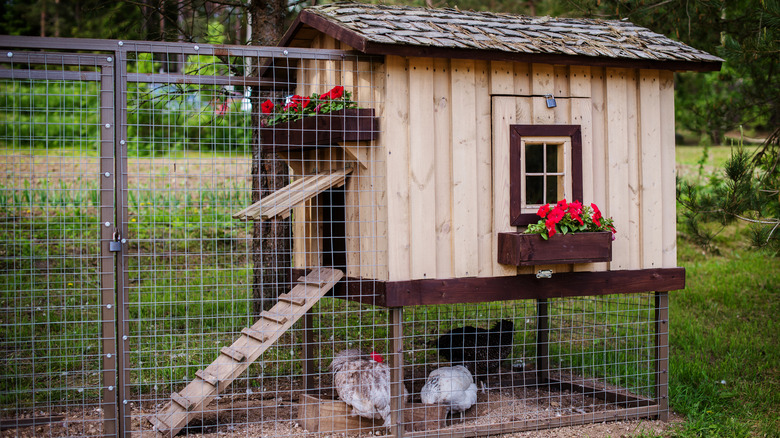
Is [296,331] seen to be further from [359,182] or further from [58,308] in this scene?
[359,182]

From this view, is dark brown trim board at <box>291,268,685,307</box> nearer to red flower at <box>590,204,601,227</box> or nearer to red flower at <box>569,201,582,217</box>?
red flower at <box>590,204,601,227</box>

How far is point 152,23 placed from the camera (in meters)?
7.51

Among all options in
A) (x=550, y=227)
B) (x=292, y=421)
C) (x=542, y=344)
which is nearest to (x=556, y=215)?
(x=550, y=227)

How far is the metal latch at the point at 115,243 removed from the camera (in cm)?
448

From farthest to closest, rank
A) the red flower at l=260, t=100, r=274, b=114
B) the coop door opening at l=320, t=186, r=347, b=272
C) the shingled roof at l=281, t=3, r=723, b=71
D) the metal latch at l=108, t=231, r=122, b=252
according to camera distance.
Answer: the coop door opening at l=320, t=186, r=347, b=272, the red flower at l=260, t=100, r=274, b=114, the shingled roof at l=281, t=3, r=723, b=71, the metal latch at l=108, t=231, r=122, b=252

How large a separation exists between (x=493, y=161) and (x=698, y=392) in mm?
3255

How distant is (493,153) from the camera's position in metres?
5.29

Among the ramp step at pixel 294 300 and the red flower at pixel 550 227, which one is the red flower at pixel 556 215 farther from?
the ramp step at pixel 294 300

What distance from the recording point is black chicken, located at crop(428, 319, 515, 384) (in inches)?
253

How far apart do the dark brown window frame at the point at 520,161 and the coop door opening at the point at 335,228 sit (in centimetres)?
141

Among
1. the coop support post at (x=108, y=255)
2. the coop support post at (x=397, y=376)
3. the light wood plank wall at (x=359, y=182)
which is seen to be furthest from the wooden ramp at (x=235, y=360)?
the coop support post at (x=397, y=376)

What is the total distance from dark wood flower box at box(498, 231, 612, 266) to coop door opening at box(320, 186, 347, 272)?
1.37 m

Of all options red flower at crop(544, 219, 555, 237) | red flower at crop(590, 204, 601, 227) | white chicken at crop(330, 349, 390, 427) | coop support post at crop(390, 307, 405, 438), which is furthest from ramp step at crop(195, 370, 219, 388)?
red flower at crop(590, 204, 601, 227)

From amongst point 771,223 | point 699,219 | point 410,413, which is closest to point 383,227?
point 410,413
